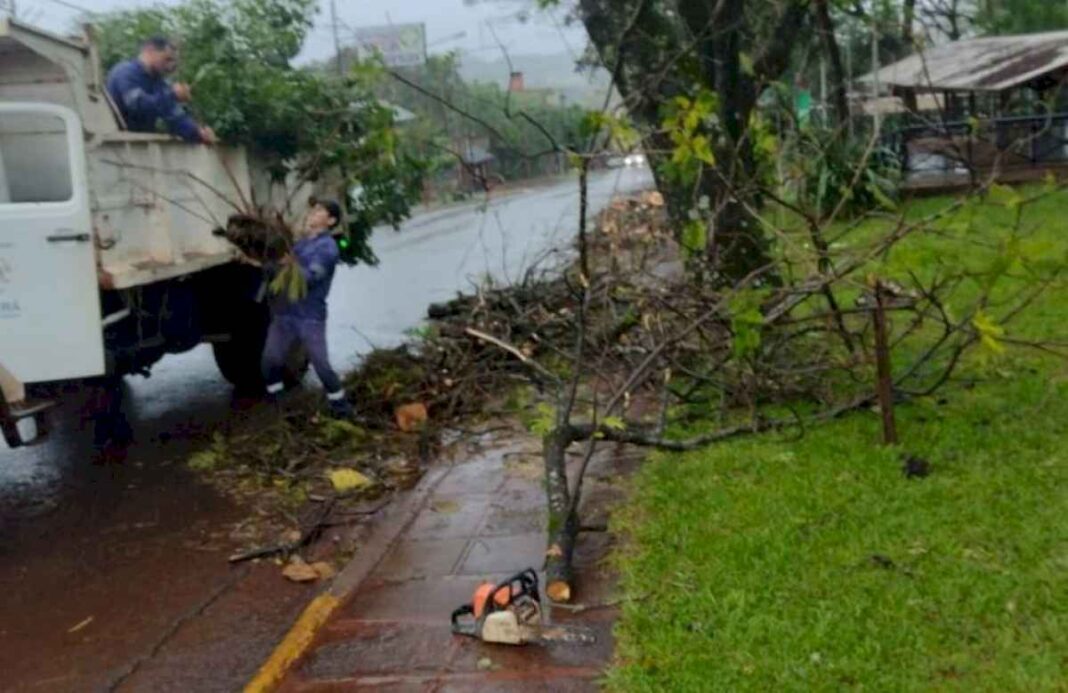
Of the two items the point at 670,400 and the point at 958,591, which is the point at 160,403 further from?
the point at 958,591

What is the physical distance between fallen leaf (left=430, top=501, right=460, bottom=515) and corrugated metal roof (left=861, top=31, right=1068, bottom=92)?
13.5 metres

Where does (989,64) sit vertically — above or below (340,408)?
Answer: above

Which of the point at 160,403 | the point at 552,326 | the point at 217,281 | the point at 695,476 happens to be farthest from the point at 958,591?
the point at 160,403

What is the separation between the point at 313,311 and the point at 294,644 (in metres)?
3.71

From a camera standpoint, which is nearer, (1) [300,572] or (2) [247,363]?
(1) [300,572]

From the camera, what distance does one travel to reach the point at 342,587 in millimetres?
5832

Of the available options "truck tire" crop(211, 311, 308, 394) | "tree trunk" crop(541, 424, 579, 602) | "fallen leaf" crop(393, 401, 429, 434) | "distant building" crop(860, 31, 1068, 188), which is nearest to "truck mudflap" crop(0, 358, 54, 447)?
"fallen leaf" crop(393, 401, 429, 434)

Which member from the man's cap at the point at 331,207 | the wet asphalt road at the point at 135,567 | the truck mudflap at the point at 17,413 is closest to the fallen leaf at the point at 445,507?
the wet asphalt road at the point at 135,567

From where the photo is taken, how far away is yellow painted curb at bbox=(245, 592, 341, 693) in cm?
486

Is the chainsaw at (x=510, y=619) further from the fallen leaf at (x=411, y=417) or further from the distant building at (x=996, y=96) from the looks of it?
the distant building at (x=996, y=96)

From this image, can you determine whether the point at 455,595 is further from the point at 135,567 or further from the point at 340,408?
the point at 340,408

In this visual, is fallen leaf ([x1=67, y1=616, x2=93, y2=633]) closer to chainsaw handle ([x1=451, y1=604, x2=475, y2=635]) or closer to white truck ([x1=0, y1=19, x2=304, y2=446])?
white truck ([x1=0, y1=19, x2=304, y2=446])

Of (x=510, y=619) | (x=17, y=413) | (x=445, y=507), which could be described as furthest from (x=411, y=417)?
(x=510, y=619)

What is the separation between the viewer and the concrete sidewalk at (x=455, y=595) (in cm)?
468
